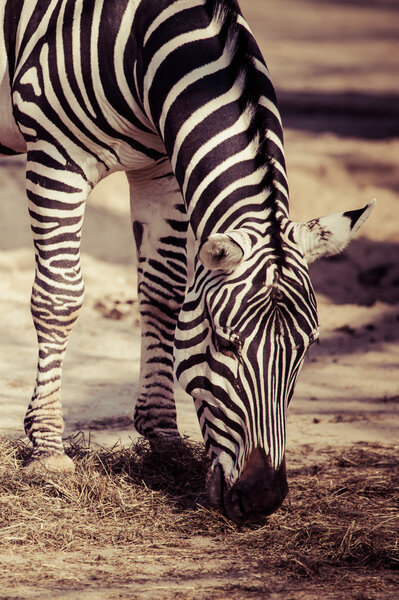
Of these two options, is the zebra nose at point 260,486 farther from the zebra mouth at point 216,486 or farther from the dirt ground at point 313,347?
the dirt ground at point 313,347

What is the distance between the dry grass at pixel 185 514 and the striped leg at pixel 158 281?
10.6 inches

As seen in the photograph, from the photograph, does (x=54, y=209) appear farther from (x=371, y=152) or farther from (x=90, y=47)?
(x=371, y=152)

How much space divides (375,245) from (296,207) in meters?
1.01

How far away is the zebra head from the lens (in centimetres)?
339

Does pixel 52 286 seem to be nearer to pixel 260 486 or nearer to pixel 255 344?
pixel 255 344

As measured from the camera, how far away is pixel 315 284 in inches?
349

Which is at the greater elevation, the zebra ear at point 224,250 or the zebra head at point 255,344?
the zebra ear at point 224,250

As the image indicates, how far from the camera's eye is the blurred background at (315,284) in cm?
582

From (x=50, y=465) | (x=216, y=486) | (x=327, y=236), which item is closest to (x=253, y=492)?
(x=216, y=486)

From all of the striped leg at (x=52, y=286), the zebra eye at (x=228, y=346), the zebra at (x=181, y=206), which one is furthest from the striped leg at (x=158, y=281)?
the zebra eye at (x=228, y=346)

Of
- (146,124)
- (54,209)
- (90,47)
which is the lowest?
(54,209)

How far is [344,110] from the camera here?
14320 mm

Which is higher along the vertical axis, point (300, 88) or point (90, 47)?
point (300, 88)

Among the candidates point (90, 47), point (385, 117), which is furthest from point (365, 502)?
point (385, 117)
